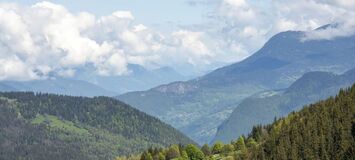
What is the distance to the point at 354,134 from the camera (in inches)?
7869

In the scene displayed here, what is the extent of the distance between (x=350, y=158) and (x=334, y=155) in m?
7.66

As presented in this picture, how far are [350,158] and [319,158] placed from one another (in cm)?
1122

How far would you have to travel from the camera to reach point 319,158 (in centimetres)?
19812

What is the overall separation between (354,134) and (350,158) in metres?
12.7

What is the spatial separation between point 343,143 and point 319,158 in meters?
8.57

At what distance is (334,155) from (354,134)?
A: 31.2ft

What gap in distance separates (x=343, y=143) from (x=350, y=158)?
6.36 meters

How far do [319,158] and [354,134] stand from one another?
1281 centimetres

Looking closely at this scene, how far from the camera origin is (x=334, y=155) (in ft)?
644

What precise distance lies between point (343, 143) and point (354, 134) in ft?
24.5

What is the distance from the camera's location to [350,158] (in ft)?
621
